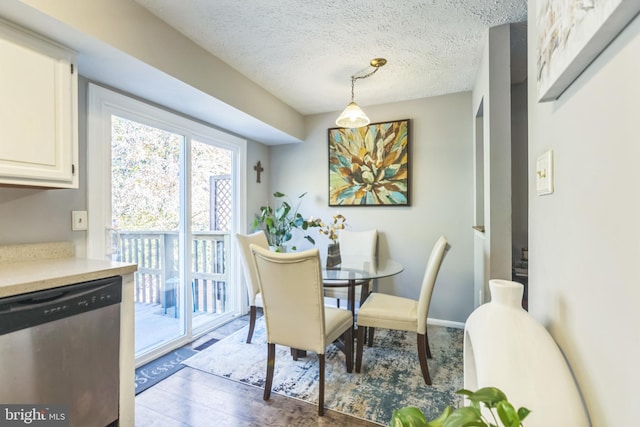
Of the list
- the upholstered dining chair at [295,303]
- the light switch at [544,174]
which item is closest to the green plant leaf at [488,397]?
the light switch at [544,174]

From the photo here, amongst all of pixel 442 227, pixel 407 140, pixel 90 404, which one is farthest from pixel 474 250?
pixel 90 404

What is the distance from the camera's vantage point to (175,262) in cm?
266

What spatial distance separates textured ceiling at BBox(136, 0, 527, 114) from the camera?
68.9 inches

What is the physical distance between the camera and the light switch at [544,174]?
3.13 feet

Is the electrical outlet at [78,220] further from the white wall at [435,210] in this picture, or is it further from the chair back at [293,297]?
the white wall at [435,210]

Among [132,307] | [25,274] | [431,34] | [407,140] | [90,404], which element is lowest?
[90,404]

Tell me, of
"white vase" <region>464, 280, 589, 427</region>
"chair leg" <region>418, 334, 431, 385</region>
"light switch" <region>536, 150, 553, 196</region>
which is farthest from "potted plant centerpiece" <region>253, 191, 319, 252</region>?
"white vase" <region>464, 280, 589, 427</region>

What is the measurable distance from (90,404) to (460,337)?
113 inches

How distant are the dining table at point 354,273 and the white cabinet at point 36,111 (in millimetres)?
1715

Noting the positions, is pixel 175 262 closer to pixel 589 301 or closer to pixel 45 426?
pixel 45 426

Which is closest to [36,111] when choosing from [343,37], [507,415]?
[343,37]

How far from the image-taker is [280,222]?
143 inches

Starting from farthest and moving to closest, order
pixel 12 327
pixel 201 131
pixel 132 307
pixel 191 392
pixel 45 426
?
pixel 201 131 < pixel 191 392 < pixel 132 307 < pixel 45 426 < pixel 12 327

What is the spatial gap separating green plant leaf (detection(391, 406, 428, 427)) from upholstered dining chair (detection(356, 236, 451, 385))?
150 centimetres
